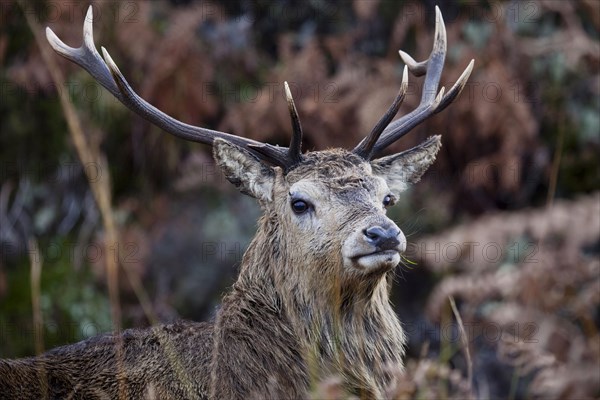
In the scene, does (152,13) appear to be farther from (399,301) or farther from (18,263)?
(399,301)

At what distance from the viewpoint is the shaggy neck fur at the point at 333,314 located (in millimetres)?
4859

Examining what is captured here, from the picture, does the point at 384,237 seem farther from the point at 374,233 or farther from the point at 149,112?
the point at 149,112

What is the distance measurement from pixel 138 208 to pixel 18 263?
1264 mm

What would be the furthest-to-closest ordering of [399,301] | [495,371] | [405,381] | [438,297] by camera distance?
[399,301] < [495,371] < [438,297] < [405,381]

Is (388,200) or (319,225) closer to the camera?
(319,225)

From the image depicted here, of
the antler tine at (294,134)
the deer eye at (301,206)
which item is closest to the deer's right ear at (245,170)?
the antler tine at (294,134)

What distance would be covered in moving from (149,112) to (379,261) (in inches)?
61.0

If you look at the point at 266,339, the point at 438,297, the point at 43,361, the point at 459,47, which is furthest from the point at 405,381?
the point at 459,47

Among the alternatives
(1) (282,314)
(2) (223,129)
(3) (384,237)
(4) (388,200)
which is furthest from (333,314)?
(2) (223,129)

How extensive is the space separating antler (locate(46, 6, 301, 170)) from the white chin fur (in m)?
0.81

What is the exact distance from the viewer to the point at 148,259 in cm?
995

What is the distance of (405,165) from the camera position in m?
5.67

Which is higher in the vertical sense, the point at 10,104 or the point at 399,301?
the point at 10,104

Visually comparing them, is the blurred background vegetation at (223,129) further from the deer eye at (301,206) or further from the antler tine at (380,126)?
the deer eye at (301,206)
